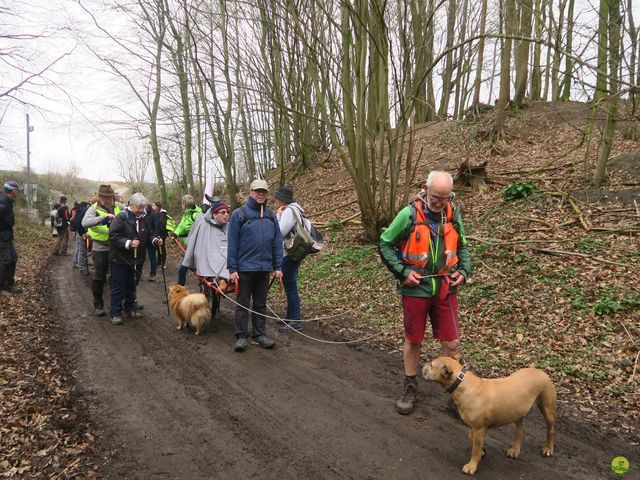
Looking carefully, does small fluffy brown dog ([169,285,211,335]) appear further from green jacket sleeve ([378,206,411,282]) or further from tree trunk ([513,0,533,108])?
tree trunk ([513,0,533,108])

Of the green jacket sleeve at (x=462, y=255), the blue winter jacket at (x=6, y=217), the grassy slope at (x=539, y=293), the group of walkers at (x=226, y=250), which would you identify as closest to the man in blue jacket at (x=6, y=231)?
the blue winter jacket at (x=6, y=217)

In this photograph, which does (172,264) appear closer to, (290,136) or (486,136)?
(290,136)

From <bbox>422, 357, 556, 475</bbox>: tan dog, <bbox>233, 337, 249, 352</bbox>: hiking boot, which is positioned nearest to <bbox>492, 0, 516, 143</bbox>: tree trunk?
<bbox>233, 337, 249, 352</bbox>: hiking boot

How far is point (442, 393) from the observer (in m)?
4.45

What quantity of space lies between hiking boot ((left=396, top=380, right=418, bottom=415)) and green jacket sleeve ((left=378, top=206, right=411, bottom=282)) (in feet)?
3.52

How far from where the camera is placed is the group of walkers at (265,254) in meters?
3.92

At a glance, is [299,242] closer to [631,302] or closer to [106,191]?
[106,191]

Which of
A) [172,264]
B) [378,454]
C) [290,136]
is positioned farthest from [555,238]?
[290,136]

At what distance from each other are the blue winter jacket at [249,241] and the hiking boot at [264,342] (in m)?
0.95

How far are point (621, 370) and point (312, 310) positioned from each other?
182 inches

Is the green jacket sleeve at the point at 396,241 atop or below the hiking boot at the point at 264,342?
atop

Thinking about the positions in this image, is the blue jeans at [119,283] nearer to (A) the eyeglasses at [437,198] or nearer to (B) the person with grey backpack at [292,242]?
(B) the person with grey backpack at [292,242]

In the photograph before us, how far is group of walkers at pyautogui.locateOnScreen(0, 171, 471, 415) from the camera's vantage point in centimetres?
392

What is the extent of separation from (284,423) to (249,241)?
8.32 ft
